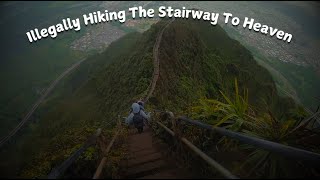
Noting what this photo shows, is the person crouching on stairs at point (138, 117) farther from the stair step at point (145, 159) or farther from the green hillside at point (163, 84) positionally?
the stair step at point (145, 159)

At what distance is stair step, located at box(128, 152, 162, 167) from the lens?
4.63m

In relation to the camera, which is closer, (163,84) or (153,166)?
(153,166)

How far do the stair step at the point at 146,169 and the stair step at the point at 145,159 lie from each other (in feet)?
0.57

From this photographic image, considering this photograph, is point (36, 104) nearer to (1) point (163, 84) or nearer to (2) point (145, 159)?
(1) point (163, 84)

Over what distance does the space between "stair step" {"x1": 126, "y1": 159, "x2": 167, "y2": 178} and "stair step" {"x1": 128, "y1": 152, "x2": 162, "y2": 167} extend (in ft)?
0.57

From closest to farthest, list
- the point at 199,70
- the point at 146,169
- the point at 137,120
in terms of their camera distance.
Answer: the point at 146,169
the point at 137,120
the point at 199,70

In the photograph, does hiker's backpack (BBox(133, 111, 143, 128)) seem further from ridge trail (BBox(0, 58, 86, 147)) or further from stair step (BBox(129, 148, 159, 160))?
ridge trail (BBox(0, 58, 86, 147))

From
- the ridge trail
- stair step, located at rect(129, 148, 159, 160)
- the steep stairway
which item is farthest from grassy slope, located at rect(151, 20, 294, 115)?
the ridge trail

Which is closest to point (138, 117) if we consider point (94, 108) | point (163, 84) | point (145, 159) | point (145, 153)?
point (145, 153)

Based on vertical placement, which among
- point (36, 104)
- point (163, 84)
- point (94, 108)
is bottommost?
point (36, 104)

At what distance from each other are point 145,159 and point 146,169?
634 millimetres

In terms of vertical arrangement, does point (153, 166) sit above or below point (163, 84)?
above

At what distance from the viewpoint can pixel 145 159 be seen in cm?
473

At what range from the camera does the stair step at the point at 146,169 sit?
3961mm
